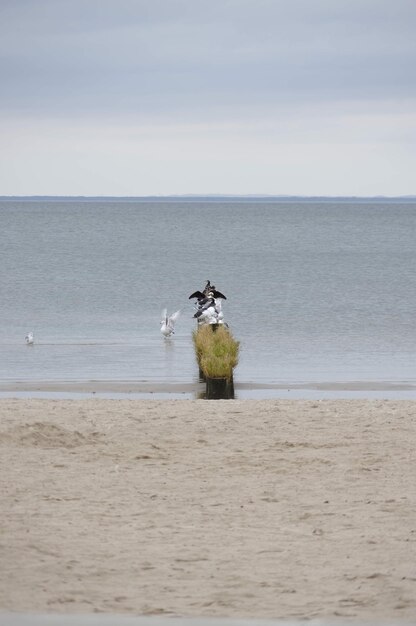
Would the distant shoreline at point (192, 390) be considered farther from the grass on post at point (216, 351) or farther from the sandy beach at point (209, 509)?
the sandy beach at point (209, 509)

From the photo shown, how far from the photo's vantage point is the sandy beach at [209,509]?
6637 millimetres

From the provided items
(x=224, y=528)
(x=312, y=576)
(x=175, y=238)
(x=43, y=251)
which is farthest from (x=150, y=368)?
(x=175, y=238)

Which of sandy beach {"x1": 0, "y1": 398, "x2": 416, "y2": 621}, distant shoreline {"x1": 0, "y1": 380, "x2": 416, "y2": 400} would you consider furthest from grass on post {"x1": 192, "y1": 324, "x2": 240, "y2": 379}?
sandy beach {"x1": 0, "y1": 398, "x2": 416, "y2": 621}

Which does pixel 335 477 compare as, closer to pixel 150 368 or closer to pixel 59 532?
pixel 59 532

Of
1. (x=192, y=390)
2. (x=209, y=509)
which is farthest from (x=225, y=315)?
(x=209, y=509)

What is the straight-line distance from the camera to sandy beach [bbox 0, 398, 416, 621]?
261 inches

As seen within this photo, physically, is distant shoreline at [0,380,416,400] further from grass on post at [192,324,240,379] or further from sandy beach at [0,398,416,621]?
sandy beach at [0,398,416,621]

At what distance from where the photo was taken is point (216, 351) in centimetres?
1775

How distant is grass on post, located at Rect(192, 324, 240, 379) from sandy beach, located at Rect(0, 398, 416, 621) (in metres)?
2.51

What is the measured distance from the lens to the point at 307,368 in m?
21.5

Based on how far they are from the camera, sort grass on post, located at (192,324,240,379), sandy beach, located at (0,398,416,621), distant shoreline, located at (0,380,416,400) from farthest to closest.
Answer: distant shoreline, located at (0,380,416,400)
grass on post, located at (192,324,240,379)
sandy beach, located at (0,398,416,621)

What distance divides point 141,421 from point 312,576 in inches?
240

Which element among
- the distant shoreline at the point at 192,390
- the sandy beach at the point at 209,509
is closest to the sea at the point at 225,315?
the distant shoreline at the point at 192,390

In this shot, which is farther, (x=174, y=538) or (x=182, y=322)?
(x=182, y=322)
